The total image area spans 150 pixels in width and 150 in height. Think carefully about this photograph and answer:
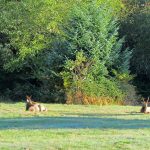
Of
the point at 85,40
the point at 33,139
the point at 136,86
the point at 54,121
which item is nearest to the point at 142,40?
the point at 136,86

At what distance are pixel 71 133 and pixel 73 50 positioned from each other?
72.7 feet

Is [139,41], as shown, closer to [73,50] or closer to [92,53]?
[92,53]

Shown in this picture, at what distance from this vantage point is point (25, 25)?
42.2 meters

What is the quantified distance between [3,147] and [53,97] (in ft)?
83.4

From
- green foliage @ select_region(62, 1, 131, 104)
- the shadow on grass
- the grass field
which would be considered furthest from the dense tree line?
the shadow on grass

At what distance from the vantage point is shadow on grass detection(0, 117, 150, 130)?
1994 cm

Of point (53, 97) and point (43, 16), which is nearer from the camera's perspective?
point (53, 97)

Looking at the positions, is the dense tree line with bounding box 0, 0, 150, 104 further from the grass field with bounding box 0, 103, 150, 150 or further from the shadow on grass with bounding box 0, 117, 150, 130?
the shadow on grass with bounding box 0, 117, 150, 130

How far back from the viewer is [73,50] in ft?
130

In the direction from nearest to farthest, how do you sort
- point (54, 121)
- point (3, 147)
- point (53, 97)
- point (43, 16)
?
point (3, 147), point (54, 121), point (53, 97), point (43, 16)

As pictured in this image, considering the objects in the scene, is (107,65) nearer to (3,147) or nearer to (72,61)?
(72,61)

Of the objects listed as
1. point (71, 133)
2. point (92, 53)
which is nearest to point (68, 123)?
point (71, 133)

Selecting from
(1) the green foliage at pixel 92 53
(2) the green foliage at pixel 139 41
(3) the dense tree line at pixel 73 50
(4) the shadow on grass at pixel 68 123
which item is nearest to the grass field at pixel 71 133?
(4) the shadow on grass at pixel 68 123

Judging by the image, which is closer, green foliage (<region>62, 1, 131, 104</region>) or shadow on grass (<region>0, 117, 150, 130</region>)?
shadow on grass (<region>0, 117, 150, 130</region>)
